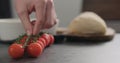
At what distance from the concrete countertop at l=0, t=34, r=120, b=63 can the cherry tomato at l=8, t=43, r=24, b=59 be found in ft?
0.04

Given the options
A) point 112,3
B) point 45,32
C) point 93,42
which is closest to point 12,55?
point 45,32

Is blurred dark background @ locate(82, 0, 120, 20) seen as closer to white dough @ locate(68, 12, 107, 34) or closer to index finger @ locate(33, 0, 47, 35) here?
white dough @ locate(68, 12, 107, 34)

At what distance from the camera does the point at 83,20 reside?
0.71 m

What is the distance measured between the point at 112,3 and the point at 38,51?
1.04m

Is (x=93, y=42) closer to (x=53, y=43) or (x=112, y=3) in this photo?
(x=53, y=43)

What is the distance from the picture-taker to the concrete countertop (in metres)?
0.51

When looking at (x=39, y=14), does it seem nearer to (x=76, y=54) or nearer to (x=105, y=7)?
(x=76, y=54)

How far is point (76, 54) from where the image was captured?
563 mm

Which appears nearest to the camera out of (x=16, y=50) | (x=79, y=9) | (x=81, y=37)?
(x=16, y=50)

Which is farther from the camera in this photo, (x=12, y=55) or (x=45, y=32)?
(x=45, y=32)

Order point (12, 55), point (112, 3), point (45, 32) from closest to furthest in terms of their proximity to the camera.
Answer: point (12, 55) → point (45, 32) → point (112, 3)

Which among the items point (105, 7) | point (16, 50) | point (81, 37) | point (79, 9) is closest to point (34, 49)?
point (16, 50)

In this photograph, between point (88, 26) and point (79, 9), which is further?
point (79, 9)

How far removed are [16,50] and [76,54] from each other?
0.47 feet
